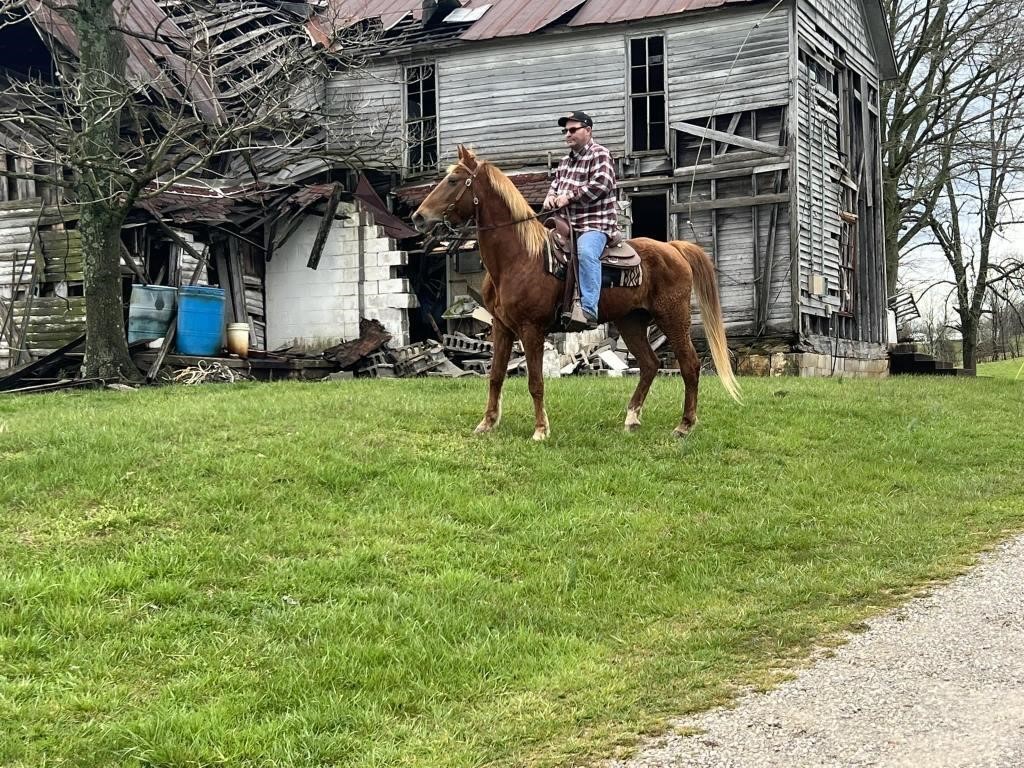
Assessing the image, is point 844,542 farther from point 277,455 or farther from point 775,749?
point 277,455

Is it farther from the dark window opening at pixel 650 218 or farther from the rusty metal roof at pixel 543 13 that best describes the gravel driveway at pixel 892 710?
the dark window opening at pixel 650 218

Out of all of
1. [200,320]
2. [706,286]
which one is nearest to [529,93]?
[200,320]

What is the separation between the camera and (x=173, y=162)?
12.7 metres

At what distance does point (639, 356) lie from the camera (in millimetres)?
9367

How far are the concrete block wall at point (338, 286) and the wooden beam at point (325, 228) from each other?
0.27 m

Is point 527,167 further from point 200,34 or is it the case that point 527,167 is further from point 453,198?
point 453,198

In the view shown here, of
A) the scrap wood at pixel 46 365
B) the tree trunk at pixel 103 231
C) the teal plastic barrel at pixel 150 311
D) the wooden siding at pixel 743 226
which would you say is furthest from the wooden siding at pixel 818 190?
the scrap wood at pixel 46 365

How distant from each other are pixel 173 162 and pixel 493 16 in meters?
10.6

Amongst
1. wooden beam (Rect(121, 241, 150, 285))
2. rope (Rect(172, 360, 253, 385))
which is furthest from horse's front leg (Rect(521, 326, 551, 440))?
wooden beam (Rect(121, 241, 150, 285))

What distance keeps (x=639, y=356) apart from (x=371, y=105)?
14139 mm

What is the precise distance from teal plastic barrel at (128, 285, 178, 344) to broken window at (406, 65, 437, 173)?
687 cm

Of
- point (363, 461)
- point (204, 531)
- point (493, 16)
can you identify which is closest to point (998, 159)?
point (493, 16)

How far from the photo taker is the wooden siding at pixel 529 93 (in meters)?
19.5

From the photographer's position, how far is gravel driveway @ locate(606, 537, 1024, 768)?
3.11m
